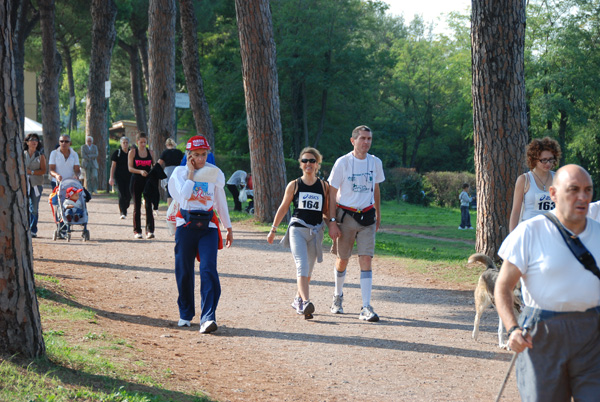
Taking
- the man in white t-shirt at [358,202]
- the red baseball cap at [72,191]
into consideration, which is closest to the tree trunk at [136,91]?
the red baseball cap at [72,191]

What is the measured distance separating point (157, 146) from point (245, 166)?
19.1 meters

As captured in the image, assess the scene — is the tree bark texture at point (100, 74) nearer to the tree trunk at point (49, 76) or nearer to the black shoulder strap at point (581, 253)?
the tree trunk at point (49, 76)

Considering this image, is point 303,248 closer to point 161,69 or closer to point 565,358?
point 565,358

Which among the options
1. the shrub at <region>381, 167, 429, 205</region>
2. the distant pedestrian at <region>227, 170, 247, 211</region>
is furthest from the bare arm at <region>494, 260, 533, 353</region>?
the shrub at <region>381, 167, 429, 205</region>

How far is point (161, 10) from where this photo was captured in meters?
22.6

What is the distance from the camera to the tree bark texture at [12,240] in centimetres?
548

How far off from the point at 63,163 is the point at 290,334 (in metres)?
8.37

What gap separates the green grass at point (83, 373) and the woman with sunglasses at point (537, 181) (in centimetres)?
345

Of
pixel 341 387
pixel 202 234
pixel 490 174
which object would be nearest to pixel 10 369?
pixel 341 387

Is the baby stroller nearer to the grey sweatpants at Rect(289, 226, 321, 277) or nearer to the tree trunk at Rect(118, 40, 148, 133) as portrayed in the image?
the grey sweatpants at Rect(289, 226, 321, 277)

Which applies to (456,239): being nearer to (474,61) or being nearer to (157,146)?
(157,146)

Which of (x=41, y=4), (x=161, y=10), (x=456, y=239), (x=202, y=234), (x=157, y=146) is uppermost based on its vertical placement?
(x=41, y=4)

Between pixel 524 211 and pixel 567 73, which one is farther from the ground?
pixel 567 73

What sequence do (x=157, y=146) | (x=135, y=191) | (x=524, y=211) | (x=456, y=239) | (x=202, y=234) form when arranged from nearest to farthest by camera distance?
1. (x=524, y=211)
2. (x=202, y=234)
3. (x=135, y=191)
4. (x=456, y=239)
5. (x=157, y=146)
